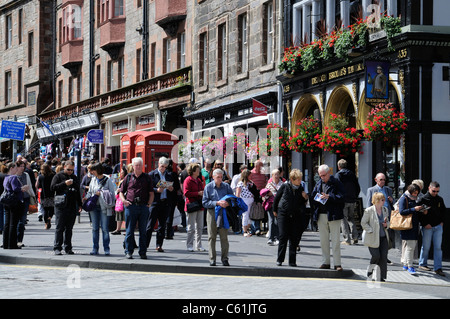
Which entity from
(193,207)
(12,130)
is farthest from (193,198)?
(12,130)

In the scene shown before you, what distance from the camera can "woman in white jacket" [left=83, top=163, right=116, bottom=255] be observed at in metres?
16.0

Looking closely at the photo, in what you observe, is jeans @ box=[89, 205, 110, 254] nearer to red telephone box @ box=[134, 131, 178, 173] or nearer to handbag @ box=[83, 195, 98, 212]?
handbag @ box=[83, 195, 98, 212]

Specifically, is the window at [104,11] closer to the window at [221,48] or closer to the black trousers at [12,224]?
the window at [221,48]

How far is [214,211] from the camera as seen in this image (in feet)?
49.1

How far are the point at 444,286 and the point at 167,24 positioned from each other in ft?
83.8

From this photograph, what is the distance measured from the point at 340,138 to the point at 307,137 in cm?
243

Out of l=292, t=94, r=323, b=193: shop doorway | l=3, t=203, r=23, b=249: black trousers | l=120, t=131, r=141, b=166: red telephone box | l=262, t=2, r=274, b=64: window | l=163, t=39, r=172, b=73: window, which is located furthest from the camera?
l=163, t=39, r=172, b=73: window

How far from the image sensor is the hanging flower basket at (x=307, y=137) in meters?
23.8

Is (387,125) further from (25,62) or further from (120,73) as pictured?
(25,62)

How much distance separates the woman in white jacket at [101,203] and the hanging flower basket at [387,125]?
6.52 metres

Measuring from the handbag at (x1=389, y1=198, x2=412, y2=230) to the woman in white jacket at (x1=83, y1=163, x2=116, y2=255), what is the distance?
18.0 ft

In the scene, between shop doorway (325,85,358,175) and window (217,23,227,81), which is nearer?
shop doorway (325,85,358,175)

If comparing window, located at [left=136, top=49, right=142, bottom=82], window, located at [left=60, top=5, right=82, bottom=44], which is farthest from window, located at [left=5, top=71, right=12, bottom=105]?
window, located at [left=136, top=49, right=142, bottom=82]

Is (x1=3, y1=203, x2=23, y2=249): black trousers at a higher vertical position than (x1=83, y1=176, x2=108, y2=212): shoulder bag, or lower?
lower
